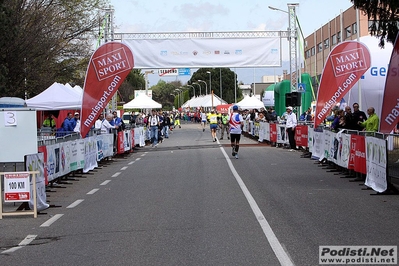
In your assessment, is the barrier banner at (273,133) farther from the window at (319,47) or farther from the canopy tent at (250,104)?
the window at (319,47)

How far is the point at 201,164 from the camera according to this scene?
72.8 feet

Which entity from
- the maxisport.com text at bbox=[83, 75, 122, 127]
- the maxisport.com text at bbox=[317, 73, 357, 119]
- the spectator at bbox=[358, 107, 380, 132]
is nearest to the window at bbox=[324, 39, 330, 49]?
the maxisport.com text at bbox=[317, 73, 357, 119]

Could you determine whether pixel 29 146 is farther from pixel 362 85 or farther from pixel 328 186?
pixel 362 85

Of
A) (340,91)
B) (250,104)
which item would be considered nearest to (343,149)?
(340,91)

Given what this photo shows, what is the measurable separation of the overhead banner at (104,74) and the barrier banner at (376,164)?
10277mm

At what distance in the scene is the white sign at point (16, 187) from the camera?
11852 mm

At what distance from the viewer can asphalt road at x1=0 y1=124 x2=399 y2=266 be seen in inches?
319

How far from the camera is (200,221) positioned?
10477 mm

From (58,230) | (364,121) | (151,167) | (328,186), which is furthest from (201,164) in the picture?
(58,230)

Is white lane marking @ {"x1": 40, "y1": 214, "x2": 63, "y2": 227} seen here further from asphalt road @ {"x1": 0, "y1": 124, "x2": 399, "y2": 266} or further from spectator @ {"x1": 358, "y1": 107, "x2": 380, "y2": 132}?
spectator @ {"x1": 358, "y1": 107, "x2": 380, "y2": 132}

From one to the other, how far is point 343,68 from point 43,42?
21.5 m

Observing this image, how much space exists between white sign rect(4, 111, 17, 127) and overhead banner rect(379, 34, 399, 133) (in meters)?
8.78

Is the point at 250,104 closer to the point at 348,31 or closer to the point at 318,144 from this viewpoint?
the point at 348,31

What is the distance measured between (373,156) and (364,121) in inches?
233
